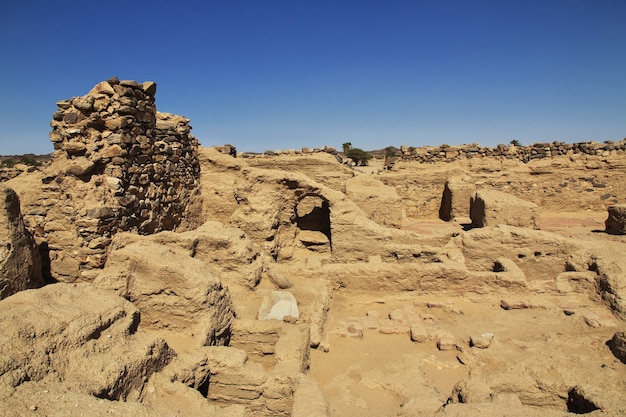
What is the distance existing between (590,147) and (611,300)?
947 centimetres

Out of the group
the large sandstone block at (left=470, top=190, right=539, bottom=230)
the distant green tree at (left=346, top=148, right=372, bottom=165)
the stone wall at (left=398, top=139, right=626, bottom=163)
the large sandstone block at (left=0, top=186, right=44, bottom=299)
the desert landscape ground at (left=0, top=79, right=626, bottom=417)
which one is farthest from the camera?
the distant green tree at (left=346, top=148, right=372, bottom=165)

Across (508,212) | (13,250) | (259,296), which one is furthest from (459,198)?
(13,250)

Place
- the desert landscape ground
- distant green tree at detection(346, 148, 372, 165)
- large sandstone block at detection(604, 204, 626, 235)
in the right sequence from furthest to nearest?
1. distant green tree at detection(346, 148, 372, 165)
2. large sandstone block at detection(604, 204, 626, 235)
3. the desert landscape ground

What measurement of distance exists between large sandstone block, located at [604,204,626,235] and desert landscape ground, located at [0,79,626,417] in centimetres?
5

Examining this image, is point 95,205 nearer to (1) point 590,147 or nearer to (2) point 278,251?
(2) point 278,251

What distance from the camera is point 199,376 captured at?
3646 mm

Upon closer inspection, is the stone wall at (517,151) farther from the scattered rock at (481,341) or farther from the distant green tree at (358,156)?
the distant green tree at (358,156)

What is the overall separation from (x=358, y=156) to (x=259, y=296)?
126ft

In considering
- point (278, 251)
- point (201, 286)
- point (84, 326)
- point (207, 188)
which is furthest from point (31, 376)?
point (207, 188)

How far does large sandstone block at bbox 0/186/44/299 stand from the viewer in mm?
4012

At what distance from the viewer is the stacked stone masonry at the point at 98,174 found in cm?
512

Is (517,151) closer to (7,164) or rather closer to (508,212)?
(508,212)

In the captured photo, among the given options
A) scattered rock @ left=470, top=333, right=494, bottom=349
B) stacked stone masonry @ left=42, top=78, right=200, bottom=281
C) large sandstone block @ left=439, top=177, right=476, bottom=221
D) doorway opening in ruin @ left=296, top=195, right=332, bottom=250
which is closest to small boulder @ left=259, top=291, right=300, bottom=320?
stacked stone masonry @ left=42, top=78, right=200, bottom=281

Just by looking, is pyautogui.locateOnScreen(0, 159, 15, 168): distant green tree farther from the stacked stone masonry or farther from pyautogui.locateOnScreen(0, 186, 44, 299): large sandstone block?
pyautogui.locateOnScreen(0, 186, 44, 299): large sandstone block
